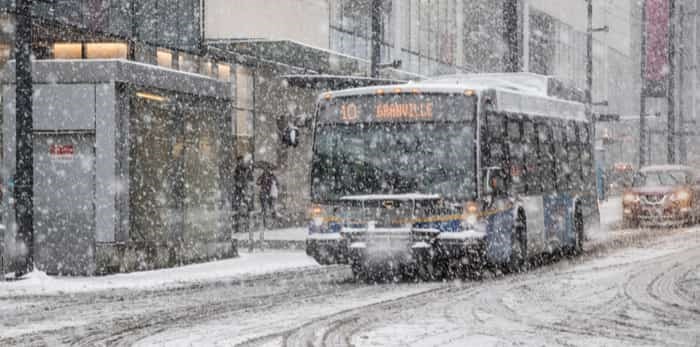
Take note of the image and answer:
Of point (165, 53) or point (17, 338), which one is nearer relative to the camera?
point (17, 338)

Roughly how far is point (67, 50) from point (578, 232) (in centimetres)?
1196

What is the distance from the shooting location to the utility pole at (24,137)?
18.0 meters

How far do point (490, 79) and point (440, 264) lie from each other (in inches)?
209

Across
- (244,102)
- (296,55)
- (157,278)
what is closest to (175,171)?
(157,278)

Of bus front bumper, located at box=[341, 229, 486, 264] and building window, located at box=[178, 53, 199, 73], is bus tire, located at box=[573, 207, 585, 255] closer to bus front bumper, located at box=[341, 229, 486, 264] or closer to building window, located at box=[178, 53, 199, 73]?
bus front bumper, located at box=[341, 229, 486, 264]

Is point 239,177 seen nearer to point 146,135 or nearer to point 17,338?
point 146,135

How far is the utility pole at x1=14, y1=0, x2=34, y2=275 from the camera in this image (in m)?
18.0

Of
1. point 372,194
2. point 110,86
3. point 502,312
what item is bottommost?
point 502,312

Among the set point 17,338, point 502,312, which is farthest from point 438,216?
point 17,338

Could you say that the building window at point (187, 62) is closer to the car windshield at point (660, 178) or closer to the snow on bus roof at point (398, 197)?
the car windshield at point (660, 178)

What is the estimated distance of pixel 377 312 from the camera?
13.1 metres

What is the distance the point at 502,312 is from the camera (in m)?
13.1

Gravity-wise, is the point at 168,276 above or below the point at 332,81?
below

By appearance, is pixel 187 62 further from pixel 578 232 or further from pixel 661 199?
pixel 661 199
